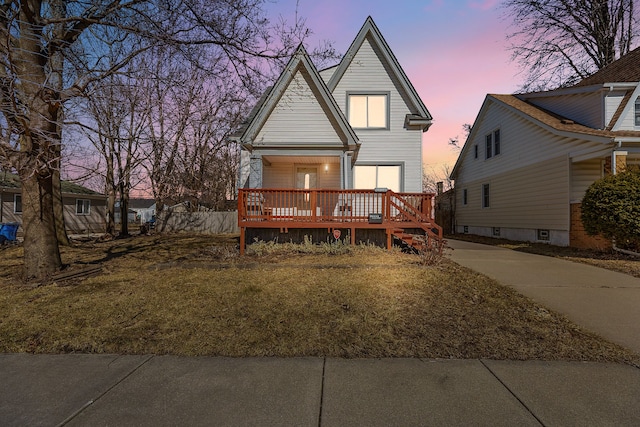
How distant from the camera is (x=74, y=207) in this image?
24078mm

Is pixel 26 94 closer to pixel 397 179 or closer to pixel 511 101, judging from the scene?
pixel 397 179

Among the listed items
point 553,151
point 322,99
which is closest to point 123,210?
point 322,99

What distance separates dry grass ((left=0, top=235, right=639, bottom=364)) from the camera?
363 cm

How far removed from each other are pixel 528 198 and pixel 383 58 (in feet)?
29.5

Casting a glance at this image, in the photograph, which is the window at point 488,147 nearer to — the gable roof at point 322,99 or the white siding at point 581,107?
the white siding at point 581,107

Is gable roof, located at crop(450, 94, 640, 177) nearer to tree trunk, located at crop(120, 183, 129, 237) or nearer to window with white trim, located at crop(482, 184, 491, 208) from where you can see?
window with white trim, located at crop(482, 184, 491, 208)

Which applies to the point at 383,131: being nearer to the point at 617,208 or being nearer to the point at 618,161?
the point at 618,161

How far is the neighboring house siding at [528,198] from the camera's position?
12.3 metres

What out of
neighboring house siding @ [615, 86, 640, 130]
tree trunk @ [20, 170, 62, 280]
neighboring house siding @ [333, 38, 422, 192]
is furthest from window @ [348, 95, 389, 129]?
tree trunk @ [20, 170, 62, 280]

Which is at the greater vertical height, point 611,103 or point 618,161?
point 611,103

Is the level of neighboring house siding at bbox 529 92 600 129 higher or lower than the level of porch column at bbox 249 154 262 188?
higher

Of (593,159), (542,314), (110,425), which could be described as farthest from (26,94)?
(593,159)

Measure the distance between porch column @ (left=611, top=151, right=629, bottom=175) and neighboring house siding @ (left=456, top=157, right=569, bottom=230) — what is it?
5.69 feet

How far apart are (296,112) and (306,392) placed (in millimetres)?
10201
